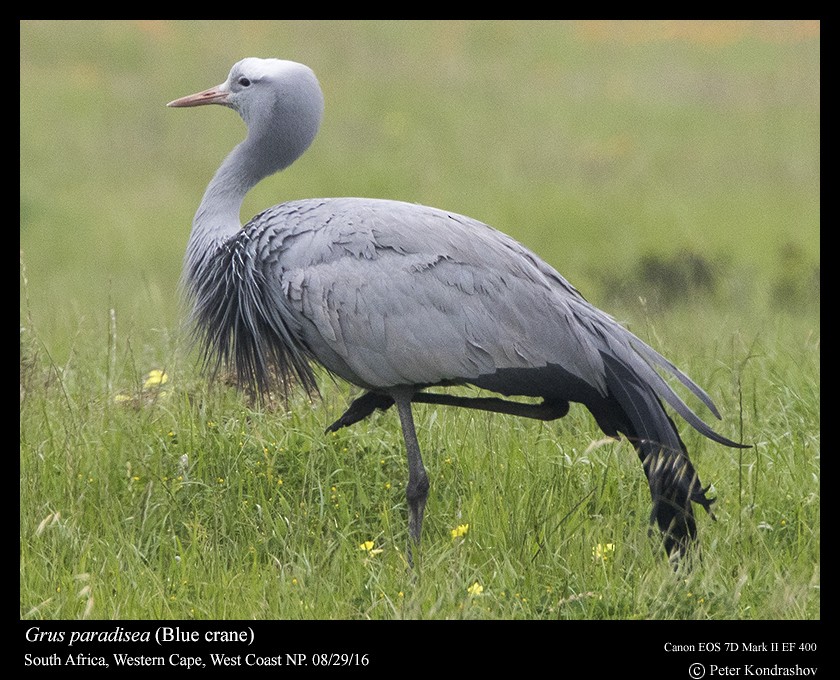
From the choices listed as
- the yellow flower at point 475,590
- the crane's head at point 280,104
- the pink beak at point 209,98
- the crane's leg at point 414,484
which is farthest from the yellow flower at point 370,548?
the pink beak at point 209,98

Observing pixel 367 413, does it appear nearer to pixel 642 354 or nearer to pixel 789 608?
pixel 642 354

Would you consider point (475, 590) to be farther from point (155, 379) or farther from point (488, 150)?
point (488, 150)

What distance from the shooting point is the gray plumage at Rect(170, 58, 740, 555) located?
4281mm

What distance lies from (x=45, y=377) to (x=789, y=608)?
3382mm

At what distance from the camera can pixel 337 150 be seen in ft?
43.5

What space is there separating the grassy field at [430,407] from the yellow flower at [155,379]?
0.04 feet

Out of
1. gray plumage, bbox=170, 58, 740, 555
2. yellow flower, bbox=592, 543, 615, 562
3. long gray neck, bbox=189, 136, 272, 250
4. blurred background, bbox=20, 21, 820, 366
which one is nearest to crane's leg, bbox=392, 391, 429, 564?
gray plumage, bbox=170, 58, 740, 555

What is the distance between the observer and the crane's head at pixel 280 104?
15.9 ft

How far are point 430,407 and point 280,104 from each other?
4.75ft

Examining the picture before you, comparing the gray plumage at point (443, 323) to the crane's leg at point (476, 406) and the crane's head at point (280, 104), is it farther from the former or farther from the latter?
the crane's head at point (280, 104)

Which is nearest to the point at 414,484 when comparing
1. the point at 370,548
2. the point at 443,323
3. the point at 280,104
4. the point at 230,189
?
the point at 370,548

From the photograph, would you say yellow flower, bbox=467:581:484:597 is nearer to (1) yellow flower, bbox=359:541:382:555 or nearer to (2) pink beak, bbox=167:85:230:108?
(1) yellow flower, bbox=359:541:382:555

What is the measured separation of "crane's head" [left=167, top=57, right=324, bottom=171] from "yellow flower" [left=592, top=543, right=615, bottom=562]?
2030 millimetres

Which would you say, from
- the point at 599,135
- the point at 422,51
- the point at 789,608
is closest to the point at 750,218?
the point at 599,135
